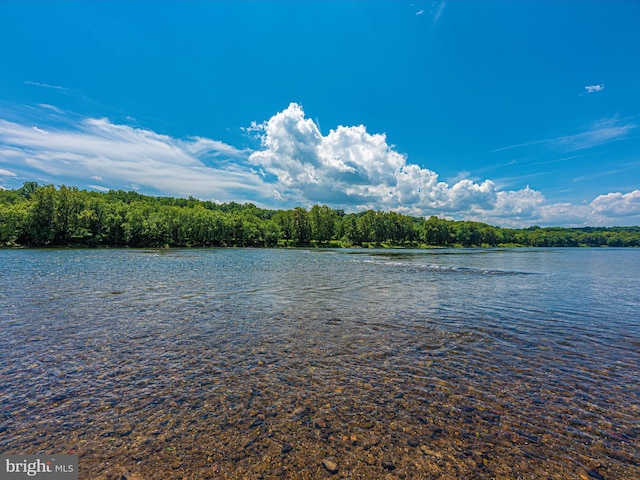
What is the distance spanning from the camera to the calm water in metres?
6.62

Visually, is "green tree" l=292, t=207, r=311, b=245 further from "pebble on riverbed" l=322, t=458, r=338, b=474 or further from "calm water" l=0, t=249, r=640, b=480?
"pebble on riverbed" l=322, t=458, r=338, b=474

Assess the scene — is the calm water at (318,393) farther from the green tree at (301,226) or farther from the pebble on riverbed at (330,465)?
the green tree at (301,226)

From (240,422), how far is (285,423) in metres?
1.08

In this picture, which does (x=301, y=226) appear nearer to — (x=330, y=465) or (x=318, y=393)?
(x=318, y=393)

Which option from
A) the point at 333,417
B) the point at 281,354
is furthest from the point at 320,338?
the point at 333,417

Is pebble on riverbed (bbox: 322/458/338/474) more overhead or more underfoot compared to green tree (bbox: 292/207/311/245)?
more underfoot

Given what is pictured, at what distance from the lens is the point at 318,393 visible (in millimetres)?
9312

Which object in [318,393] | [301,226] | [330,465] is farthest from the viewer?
[301,226]

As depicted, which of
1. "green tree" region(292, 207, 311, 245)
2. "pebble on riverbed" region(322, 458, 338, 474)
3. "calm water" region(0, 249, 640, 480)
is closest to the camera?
"pebble on riverbed" region(322, 458, 338, 474)

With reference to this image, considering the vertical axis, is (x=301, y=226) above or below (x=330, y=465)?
above

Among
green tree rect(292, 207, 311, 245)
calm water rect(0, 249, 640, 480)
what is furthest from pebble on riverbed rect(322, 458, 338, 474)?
green tree rect(292, 207, 311, 245)

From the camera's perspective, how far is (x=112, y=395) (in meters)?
8.88

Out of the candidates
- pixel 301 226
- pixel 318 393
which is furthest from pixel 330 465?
pixel 301 226

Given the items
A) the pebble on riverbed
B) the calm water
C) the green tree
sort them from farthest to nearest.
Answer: the green tree < the calm water < the pebble on riverbed
